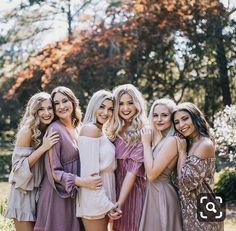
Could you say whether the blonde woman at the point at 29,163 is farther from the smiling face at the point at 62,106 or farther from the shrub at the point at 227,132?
the shrub at the point at 227,132

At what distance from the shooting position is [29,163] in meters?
4.28

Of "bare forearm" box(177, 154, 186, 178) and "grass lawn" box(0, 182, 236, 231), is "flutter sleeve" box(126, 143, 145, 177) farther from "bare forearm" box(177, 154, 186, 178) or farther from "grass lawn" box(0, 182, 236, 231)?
"grass lawn" box(0, 182, 236, 231)

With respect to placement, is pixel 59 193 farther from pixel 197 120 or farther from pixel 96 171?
pixel 197 120

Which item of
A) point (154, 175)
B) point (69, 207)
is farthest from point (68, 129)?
point (154, 175)

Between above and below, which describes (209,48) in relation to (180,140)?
above

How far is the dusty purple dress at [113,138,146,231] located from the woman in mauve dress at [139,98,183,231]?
0.14 meters

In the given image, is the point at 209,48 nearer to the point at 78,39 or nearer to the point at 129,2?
the point at 129,2

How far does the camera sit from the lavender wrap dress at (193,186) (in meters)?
3.70

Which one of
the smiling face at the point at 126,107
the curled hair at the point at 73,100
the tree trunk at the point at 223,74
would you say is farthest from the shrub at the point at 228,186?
the smiling face at the point at 126,107

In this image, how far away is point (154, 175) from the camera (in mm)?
3871

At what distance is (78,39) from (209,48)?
3935mm

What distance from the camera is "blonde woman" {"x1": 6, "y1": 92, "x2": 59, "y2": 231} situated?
14.1ft

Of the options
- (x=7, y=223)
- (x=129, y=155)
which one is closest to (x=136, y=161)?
(x=129, y=155)

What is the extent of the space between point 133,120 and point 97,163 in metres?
0.49
